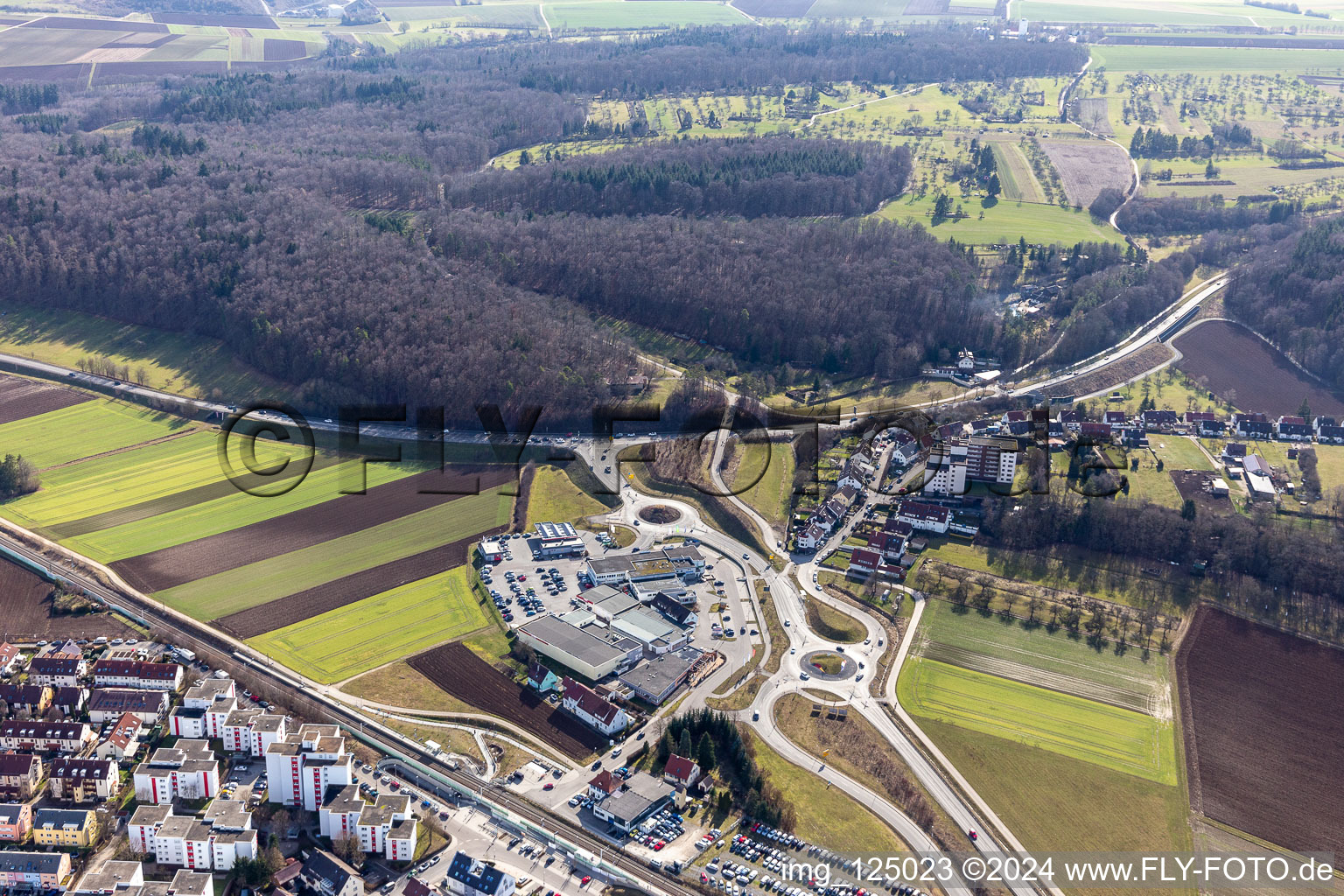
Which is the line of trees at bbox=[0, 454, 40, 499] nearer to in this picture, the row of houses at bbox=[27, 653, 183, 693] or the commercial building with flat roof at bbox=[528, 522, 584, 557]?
the row of houses at bbox=[27, 653, 183, 693]

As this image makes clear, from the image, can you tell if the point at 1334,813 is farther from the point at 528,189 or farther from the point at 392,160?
the point at 392,160

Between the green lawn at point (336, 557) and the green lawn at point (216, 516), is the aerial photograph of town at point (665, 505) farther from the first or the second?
the green lawn at point (216, 516)

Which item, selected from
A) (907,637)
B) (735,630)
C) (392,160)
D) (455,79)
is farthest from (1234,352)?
(455,79)

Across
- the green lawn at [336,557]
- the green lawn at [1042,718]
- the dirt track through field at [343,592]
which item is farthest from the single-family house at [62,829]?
the green lawn at [1042,718]

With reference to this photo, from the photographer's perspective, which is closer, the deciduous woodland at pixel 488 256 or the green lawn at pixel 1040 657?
the green lawn at pixel 1040 657

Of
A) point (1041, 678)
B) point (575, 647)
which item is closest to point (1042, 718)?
point (1041, 678)

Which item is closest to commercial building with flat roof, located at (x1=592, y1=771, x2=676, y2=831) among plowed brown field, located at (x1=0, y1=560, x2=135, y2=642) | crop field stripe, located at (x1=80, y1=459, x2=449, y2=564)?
plowed brown field, located at (x1=0, y1=560, x2=135, y2=642)

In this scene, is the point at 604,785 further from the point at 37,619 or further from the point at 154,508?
the point at 154,508
